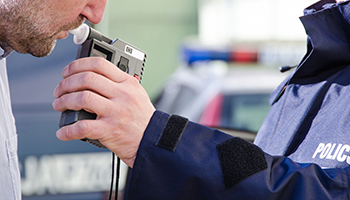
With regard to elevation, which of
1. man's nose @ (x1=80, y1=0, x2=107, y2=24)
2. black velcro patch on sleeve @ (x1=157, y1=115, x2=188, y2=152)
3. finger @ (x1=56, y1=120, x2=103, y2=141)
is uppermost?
man's nose @ (x1=80, y1=0, x2=107, y2=24)

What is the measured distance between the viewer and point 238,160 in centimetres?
113

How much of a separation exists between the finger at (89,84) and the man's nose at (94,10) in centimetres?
36

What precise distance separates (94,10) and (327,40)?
27.5 inches

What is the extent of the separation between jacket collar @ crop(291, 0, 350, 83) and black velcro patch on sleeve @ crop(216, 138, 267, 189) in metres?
0.41

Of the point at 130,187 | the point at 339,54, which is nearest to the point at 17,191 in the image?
the point at 130,187

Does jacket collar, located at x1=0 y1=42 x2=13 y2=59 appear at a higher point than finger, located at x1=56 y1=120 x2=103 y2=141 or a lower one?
higher

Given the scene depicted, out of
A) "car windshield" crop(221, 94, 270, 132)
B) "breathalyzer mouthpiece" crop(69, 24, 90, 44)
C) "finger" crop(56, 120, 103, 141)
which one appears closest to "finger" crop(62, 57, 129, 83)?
"finger" crop(56, 120, 103, 141)

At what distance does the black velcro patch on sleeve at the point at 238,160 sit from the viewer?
1.09 meters

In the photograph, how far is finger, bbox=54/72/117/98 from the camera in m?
1.05

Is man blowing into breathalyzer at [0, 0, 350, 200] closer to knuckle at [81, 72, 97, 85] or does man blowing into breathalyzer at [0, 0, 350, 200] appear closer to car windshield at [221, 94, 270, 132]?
knuckle at [81, 72, 97, 85]

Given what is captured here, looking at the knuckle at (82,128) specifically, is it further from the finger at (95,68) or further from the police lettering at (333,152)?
the police lettering at (333,152)

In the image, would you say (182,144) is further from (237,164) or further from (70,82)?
(70,82)

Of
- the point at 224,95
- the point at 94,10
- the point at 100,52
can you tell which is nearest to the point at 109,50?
the point at 100,52

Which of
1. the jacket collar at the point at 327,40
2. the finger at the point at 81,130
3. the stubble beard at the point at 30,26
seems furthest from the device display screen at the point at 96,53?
the jacket collar at the point at 327,40
